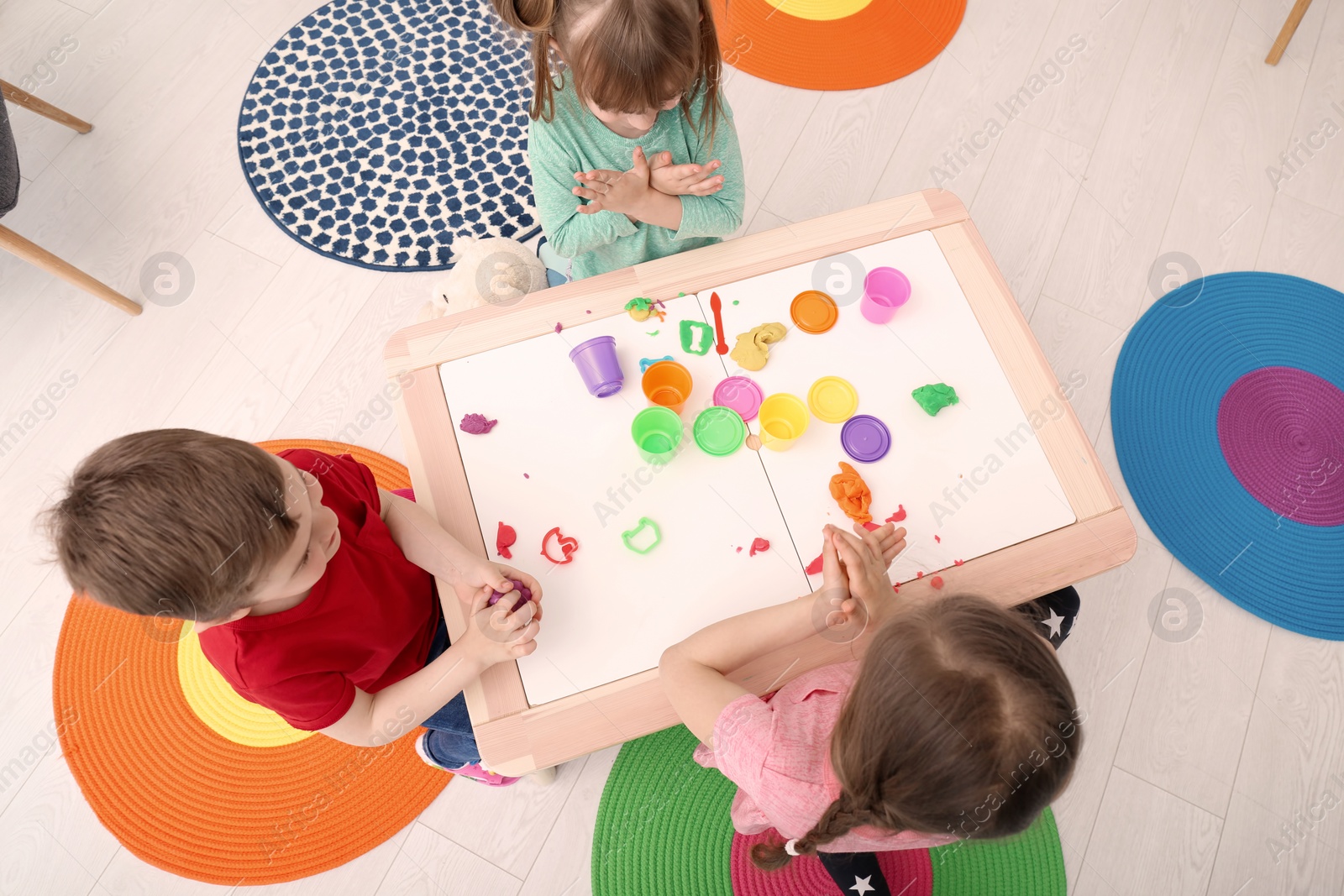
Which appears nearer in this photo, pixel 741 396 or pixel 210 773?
pixel 741 396

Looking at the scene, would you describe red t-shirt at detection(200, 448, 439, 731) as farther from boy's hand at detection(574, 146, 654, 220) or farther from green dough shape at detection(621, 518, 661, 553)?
boy's hand at detection(574, 146, 654, 220)

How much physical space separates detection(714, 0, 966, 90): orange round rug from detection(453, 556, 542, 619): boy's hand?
5.50 ft

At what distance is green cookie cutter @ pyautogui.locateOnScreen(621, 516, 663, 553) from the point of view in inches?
38.5

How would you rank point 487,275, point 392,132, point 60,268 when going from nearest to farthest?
1. point 487,275
2. point 60,268
3. point 392,132

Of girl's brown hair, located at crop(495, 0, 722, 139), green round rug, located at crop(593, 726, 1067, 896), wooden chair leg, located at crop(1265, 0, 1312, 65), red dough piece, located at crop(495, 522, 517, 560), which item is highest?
girl's brown hair, located at crop(495, 0, 722, 139)

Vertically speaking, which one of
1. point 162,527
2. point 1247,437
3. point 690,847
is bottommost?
point 690,847

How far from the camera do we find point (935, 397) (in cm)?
103

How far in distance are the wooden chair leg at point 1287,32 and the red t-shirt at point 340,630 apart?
2.49m

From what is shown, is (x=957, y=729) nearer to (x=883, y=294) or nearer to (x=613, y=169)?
(x=883, y=294)

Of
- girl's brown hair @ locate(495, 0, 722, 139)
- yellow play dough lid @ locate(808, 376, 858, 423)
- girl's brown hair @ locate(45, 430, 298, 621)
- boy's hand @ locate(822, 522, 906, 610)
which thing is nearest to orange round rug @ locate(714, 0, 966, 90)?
girl's brown hair @ locate(495, 0, 722, 139)

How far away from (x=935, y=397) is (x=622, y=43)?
60 cm

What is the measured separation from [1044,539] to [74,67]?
2.65m

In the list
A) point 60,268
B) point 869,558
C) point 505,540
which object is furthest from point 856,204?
point 60,268

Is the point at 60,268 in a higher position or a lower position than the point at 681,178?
lower
